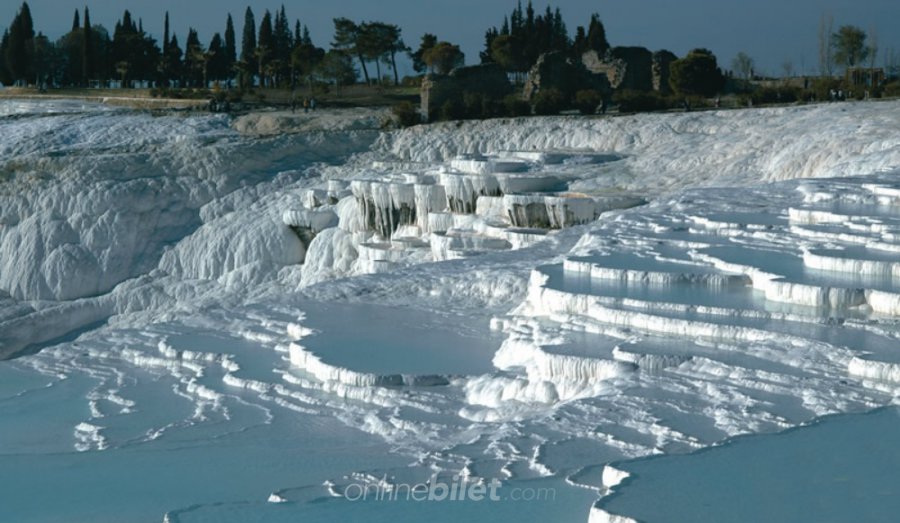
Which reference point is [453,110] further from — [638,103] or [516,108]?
[638,103]

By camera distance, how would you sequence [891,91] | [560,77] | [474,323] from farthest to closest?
[560,77] < [891,91] < [474,323]

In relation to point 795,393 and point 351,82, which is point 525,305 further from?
point 351,82

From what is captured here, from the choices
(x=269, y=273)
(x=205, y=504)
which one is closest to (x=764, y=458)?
(x=205, y=504)

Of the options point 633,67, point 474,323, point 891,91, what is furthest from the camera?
point 633,67

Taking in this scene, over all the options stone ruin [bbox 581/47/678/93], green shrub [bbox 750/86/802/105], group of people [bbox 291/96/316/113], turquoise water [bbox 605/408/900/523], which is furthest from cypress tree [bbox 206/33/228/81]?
turquoise water [bbox 605/408/900/523]

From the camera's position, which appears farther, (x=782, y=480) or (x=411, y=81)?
(x=411, y=81)

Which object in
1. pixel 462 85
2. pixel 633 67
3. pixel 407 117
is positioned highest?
pixel 633 67

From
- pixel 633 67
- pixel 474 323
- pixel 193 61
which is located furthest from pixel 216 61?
pixel 474 323
